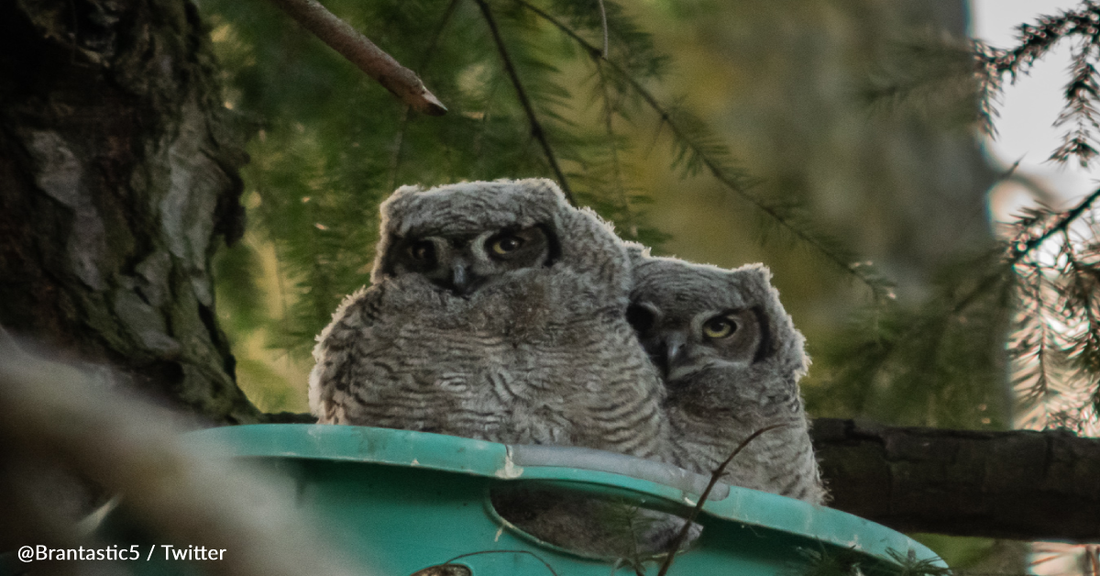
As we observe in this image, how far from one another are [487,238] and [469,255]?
4 cm

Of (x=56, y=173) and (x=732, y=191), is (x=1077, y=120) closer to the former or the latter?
(x=732, y=191)

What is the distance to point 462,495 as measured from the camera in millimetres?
901

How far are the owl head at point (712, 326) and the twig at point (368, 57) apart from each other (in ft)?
1.69

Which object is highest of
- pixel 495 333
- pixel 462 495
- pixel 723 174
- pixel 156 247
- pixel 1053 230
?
pixel 1053 230

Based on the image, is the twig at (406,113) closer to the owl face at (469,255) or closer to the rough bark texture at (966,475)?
the owl face at (469,255)

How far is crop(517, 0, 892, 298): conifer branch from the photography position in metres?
1.80

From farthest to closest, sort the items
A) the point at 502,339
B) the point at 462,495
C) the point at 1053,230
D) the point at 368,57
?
the point at 1053,230 → the point at 502,339 → the point at 368,57 → the point at 462,495

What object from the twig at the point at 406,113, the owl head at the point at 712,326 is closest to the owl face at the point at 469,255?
the owl head at the point at 712,326

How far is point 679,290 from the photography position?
1390 millimetres

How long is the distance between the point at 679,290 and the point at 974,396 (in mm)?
909

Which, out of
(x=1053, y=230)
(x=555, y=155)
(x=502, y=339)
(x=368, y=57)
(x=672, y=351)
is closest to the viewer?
(x=368, y=57)

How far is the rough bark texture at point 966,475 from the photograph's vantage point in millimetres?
1608

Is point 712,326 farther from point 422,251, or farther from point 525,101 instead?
point 525,101

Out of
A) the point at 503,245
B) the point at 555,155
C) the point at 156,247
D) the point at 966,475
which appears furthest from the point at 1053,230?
the point at 156,247
